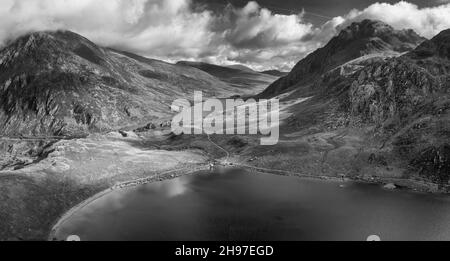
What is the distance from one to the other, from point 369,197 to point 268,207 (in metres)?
39.8

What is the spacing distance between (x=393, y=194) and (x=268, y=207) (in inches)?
2004

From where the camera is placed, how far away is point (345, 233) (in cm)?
11756

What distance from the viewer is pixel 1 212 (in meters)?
129

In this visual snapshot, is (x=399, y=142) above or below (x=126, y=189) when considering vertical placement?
above

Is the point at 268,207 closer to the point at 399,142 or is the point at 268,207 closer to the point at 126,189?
the point at 126,189

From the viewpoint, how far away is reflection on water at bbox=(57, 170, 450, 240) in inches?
4683

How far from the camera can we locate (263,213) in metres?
139

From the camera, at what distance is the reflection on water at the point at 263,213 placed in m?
119

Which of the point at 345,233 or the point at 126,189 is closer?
the point at 345,233

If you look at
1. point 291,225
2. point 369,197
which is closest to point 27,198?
point 291,225
